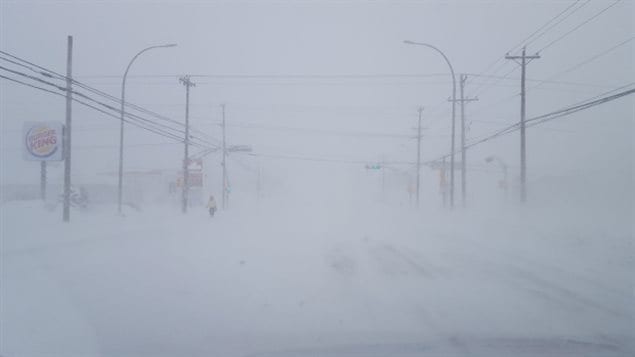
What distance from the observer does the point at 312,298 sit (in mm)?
9539

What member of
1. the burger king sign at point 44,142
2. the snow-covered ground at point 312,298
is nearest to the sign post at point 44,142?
the burger king sign at point 44,142

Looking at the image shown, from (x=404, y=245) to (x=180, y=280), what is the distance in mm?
11051

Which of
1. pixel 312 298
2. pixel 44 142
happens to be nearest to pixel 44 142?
pixel 44 142

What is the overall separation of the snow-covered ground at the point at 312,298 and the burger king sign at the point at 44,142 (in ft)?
33.9

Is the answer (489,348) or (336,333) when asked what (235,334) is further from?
(489,348)

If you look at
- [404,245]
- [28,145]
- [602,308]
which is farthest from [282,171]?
[602,308]

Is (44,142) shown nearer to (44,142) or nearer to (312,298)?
(44,142)

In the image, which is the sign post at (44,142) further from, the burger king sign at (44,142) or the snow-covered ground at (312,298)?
the snow-covered ground at (312,298)

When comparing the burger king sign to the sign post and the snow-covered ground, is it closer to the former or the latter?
the sign post

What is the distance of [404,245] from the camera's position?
66.8 feet

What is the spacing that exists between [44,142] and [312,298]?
25400 millimetres

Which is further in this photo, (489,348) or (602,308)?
(602,308)

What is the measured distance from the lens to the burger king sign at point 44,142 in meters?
28.8

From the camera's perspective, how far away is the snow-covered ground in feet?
22.5
